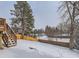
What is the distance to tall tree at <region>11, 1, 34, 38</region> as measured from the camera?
15.8 ft

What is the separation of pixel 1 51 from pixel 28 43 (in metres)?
0.69

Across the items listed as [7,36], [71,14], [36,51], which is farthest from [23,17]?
[71,14]

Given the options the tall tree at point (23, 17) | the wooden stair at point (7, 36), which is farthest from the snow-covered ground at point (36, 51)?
the tall tree at point (23, 17)

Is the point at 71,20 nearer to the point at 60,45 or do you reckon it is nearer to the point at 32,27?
the point at 60,45

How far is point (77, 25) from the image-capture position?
5.13m

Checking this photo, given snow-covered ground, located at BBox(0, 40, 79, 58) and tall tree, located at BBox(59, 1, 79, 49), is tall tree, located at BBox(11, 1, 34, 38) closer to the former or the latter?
snow-covered ground, located at BBox(0, 40, 79, 58)

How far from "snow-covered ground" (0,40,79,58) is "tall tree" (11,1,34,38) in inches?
14.5

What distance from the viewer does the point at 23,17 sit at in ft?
16.0

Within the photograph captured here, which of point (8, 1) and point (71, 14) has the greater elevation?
point (8, 1)

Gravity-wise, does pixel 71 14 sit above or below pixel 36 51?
above

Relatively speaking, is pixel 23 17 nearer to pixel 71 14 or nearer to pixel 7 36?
pixel 7 36

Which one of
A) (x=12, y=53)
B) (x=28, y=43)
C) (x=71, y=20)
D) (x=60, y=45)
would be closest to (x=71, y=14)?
(x=71, y=20)

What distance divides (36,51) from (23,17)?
0.89 m

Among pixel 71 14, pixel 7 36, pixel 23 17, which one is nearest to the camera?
pixel 23 17
